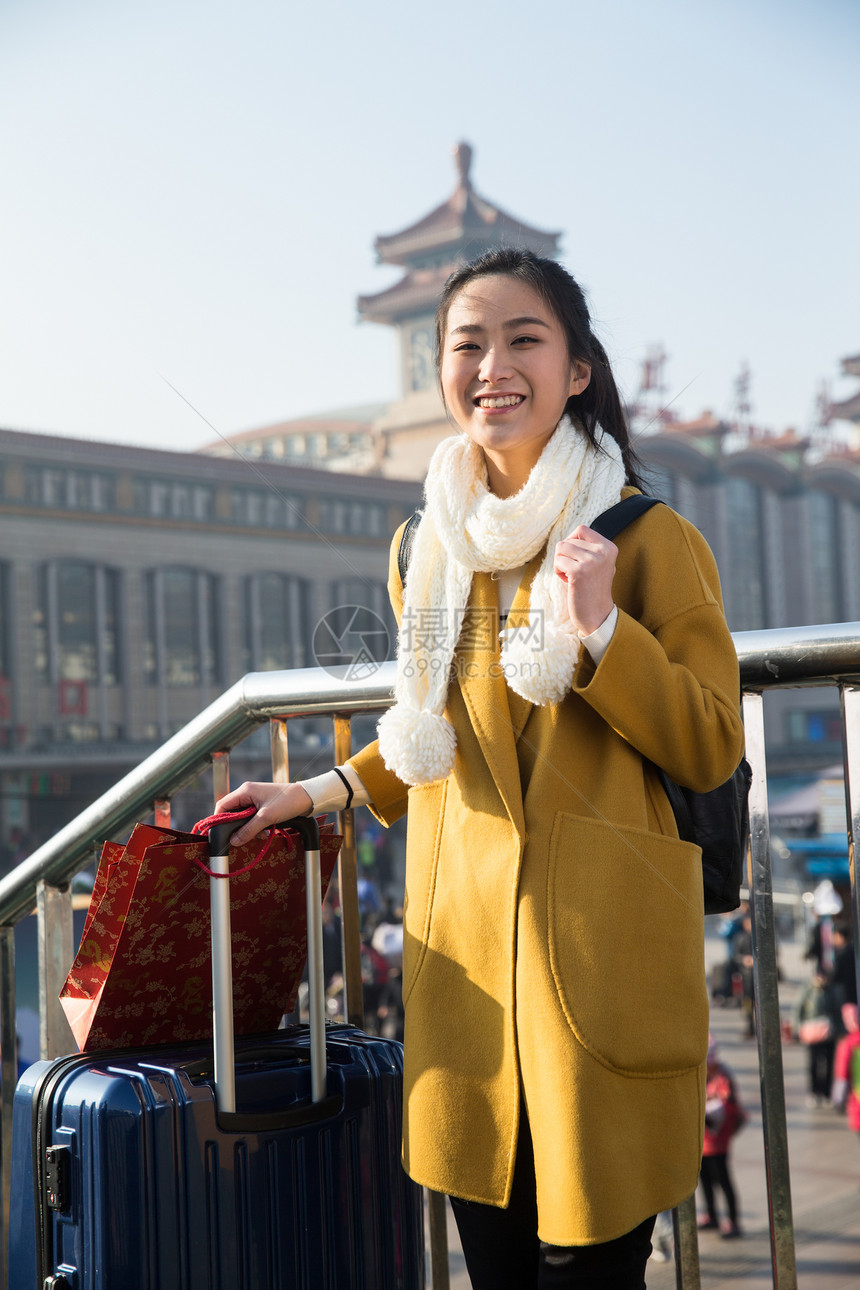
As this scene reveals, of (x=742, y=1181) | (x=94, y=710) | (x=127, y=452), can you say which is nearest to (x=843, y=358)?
(x=127, y=452)

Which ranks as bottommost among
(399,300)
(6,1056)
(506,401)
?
(6,1056)

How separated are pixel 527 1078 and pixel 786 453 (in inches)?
1688

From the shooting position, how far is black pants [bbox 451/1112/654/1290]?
1035 mm

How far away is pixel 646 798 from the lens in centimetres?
109

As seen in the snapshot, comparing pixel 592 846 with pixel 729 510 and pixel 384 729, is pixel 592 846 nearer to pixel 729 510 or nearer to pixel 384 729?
pixel 384 729

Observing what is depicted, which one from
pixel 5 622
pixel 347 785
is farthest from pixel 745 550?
pixel 347 785

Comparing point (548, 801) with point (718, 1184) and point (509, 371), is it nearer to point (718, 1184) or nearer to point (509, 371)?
point (509, 371)

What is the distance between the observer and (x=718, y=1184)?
656 cm

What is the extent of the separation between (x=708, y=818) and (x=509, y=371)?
1.55 ft

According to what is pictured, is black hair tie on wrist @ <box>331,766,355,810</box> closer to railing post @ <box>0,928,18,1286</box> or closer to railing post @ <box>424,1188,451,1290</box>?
railing post @ <box>424,1188,451,1290</box>

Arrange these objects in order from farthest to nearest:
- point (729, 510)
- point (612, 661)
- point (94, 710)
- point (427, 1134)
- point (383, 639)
Answer: 1. point (729, 510)
2. point (94, 710)
3. point (383, 639)
4. point (427, 1134)
5. point (612, 661)

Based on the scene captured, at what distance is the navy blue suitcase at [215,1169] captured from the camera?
46.2 inches

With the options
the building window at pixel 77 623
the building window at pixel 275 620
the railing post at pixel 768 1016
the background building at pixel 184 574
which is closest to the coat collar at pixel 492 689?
the railing post at pixel 768 1016

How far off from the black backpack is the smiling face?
0.12 meters
